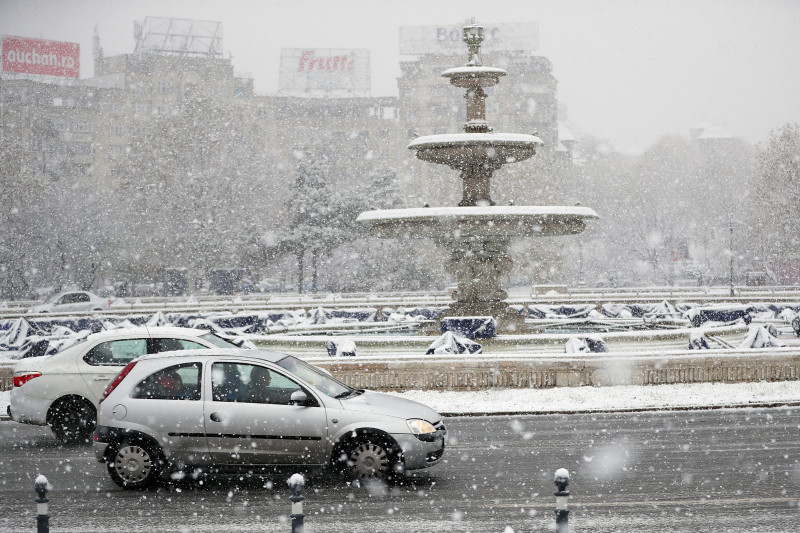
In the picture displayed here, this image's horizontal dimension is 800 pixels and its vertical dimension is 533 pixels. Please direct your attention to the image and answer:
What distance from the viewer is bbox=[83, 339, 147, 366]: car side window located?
13617mm

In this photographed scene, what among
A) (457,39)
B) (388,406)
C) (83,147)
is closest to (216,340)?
(388,406)

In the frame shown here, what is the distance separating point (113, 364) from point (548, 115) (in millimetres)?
94870

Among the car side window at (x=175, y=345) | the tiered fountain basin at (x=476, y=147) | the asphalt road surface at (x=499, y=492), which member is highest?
the tiered fountain basin at (x=476, y=147)

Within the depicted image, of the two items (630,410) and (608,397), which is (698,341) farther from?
(630,410)

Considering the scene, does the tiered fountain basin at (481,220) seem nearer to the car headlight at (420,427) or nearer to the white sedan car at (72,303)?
the car headlight at (420,427)

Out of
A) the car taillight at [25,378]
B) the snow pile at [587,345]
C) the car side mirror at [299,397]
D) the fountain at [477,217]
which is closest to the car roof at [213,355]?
the car side mirror at [299,397]

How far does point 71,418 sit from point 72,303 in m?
33.0

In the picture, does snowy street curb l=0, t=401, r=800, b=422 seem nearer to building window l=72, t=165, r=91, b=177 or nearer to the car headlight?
the car headlight

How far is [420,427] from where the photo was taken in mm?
9797

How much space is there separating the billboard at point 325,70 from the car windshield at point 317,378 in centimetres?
9752

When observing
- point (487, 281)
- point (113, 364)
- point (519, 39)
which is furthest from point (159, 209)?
point (519, 39)

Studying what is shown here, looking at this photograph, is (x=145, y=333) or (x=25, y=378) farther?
(x=145, y=333)

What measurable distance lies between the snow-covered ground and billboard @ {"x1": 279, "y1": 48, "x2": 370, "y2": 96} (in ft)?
301

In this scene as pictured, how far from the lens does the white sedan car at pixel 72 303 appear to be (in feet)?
143
